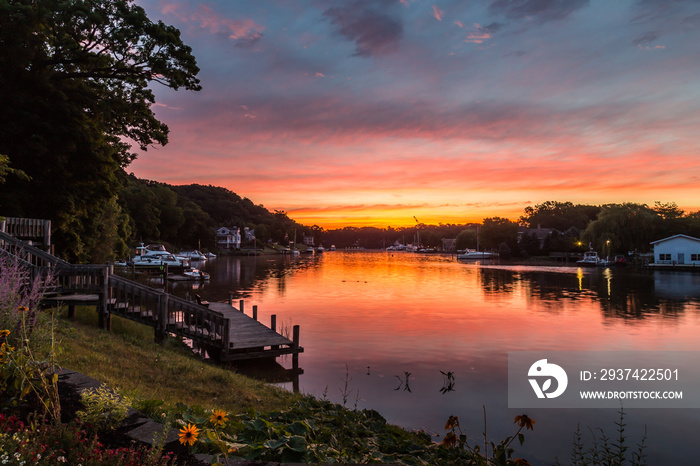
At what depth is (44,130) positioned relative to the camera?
1950cm

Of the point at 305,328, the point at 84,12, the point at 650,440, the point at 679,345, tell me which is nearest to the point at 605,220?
the point at 679,345

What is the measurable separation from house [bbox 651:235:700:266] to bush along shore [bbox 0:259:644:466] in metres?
85.9

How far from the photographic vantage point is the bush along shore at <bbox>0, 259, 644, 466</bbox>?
14.0 ft

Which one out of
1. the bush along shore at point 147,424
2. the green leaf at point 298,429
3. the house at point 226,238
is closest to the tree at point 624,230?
the bush along shore at point 147,424

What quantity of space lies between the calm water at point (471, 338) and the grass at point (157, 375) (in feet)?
9.31

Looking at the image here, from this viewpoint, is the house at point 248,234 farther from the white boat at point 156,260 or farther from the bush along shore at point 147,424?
the bush along shore at point 147,424

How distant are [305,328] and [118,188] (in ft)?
44.3

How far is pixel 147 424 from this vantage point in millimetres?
5188

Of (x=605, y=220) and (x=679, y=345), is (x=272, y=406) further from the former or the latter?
(x=605, y=220)

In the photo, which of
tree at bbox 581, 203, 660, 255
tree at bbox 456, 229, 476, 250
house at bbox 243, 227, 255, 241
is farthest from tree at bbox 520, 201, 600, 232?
house at bbox 243, 227, 255, 241

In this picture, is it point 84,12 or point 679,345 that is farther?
point 679,345

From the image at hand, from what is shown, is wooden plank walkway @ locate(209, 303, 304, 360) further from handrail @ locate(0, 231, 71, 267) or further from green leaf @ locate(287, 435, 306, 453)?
green leaf @ locate(287, 435, 306, 453)

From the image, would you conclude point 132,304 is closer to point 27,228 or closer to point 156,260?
point 27,228

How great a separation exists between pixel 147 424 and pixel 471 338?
22181mm
